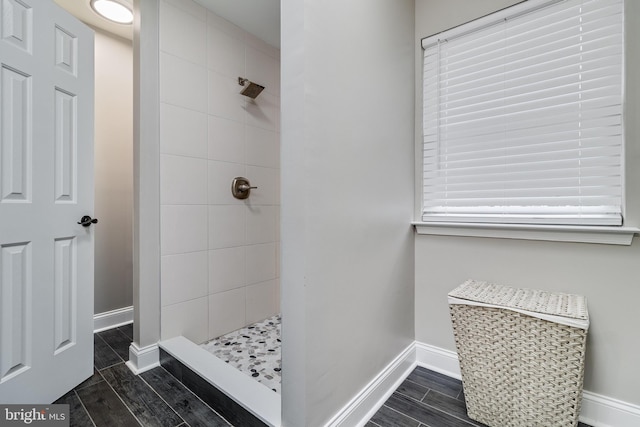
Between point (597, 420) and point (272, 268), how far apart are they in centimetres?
210

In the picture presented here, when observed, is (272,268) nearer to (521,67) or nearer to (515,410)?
(515,410)

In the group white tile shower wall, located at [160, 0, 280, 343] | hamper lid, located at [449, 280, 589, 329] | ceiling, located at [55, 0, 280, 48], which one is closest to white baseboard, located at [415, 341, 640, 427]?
hamper lid, located at [449, 280, 589, 329]

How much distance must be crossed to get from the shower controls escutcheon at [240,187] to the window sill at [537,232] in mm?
1252

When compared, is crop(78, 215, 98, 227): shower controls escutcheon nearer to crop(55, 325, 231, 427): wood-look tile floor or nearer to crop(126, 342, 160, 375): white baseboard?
crop(126, 342, 160, 375): white baseboard

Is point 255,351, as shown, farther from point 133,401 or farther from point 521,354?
point 521,354

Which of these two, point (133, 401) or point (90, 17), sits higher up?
point (90, 17)

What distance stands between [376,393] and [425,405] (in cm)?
24

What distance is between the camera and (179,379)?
1.60m

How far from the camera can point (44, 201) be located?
4.57 ft

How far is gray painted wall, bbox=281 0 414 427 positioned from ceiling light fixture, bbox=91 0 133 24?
1696 millimetres

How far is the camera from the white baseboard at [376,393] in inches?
47.4

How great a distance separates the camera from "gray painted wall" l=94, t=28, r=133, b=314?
89.3 inches

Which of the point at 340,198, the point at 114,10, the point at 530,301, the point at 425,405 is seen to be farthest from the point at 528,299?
the point at 114,10

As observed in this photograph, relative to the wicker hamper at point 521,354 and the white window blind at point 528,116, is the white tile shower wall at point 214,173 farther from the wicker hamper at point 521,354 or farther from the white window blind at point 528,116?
the wicker hamper at point 521,354
